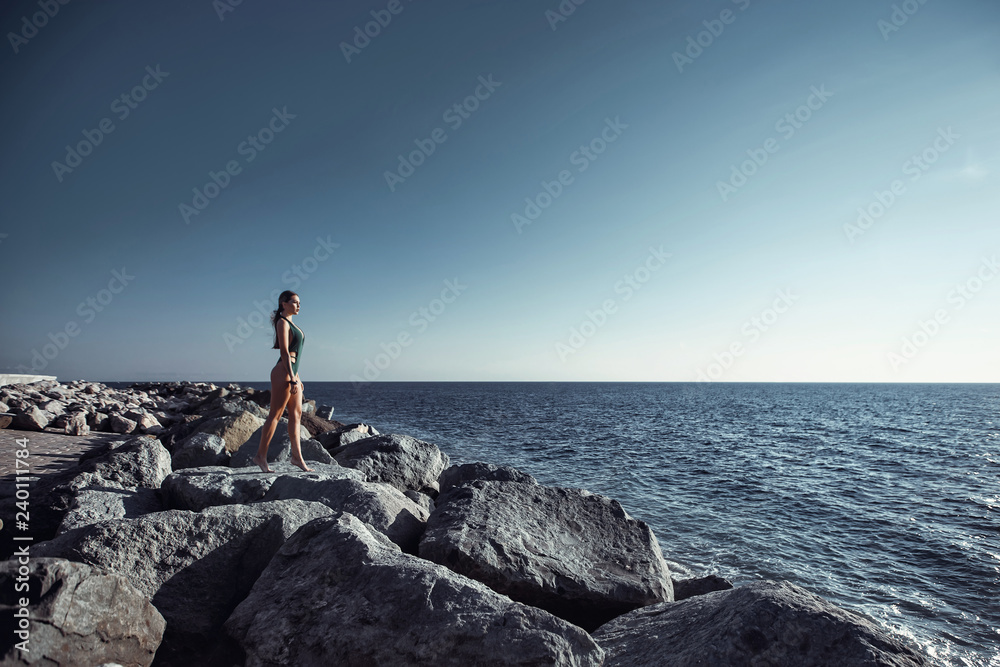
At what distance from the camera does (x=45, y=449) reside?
31.4 feet

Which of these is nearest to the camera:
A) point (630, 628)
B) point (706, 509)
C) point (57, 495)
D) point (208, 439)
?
point (630, 628)

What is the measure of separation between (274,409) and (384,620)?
391 cm

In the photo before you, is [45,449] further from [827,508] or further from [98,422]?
[827,508]

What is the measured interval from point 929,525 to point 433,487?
411 inches

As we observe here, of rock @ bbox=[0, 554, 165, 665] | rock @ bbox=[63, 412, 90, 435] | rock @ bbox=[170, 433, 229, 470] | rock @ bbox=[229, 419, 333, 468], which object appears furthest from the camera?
rock @ bbox=[63, 412, 90, 435]

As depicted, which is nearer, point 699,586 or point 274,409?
point 699,586

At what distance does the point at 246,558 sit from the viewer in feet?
11.7

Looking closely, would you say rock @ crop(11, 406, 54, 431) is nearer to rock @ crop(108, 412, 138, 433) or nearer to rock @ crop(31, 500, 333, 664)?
rock @ crop(108, 412, 138, 433)

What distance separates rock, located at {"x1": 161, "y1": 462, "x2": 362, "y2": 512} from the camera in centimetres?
451

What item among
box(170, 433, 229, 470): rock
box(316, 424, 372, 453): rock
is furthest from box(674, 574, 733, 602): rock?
box(316, 424, 372, 453): rock

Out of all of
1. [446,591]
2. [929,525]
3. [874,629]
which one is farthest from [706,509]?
[446,591]

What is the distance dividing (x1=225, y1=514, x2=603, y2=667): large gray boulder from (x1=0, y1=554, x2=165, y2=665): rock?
0.49m

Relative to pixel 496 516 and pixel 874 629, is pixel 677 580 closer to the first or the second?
pixel 496 516

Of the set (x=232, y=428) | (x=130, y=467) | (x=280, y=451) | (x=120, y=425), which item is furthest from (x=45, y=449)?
(x=280, y=451)
